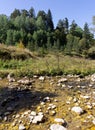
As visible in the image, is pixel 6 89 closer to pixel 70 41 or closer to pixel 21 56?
pixel 21 56

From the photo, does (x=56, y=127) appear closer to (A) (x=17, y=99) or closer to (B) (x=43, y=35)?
(A) (x=17, y=99)

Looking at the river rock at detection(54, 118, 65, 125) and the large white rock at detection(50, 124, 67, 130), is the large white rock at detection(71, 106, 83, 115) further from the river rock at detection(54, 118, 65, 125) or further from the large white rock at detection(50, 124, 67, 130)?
the large white rock at detection(50, 124, 67, 130)

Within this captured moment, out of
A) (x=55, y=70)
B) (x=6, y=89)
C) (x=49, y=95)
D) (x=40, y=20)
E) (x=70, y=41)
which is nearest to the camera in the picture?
(x=49, y=95)

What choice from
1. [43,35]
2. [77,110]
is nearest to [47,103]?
[77,110]

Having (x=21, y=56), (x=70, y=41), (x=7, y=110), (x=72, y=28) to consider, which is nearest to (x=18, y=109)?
(x=7, y=110)

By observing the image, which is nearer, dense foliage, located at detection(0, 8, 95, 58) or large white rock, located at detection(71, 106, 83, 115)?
large white rock, located at detection(71, 106, 83, 115)

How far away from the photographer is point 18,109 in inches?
205

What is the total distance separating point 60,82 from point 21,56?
1020 cm

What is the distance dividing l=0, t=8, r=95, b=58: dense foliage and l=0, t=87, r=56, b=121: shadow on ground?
44069 millimetres

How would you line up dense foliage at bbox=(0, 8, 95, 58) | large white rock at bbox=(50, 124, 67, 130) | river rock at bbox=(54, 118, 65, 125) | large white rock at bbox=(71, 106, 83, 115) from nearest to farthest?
large white rock at bbox=(50, 124, 67, 130) < river rock at bbox=(54, 118, 65, 125) < large white rock at bbox=(71, 106, 83, 115) < dense foliage at bbox=(0, 8, 95, 58)

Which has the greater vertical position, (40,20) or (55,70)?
(40,20)

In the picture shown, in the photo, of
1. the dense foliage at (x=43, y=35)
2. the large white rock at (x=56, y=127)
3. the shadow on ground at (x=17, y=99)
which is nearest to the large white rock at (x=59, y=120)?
the large white rock at (x=56, y=127)

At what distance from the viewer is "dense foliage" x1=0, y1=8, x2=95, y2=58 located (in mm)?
62188

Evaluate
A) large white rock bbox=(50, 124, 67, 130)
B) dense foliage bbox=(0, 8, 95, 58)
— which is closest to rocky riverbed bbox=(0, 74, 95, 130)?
large white rock bbox=(50, 124, 67, 130)
